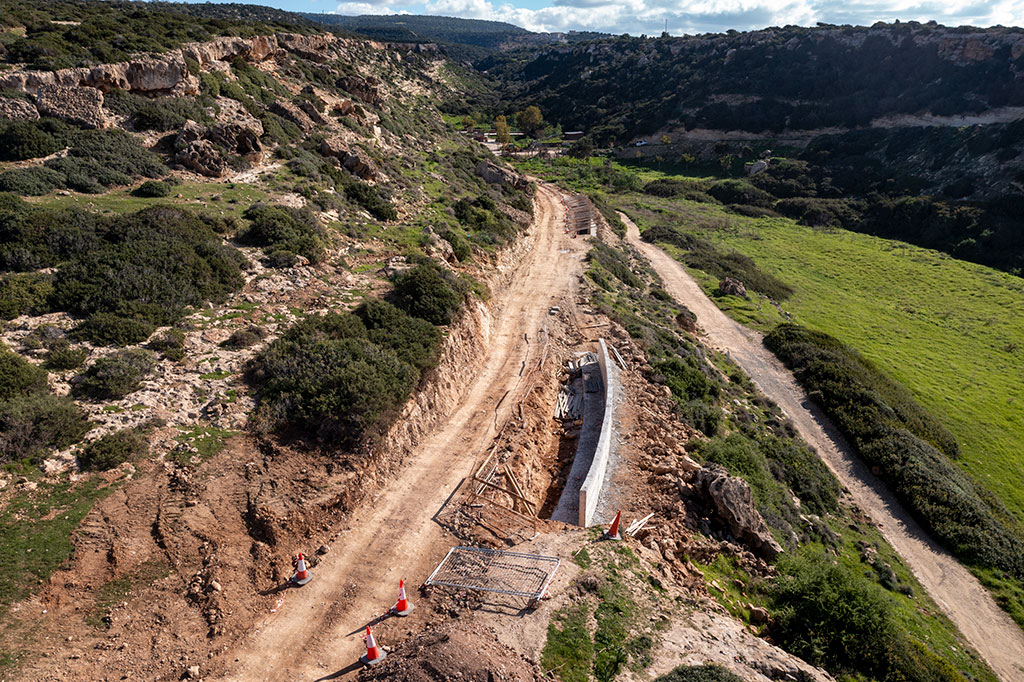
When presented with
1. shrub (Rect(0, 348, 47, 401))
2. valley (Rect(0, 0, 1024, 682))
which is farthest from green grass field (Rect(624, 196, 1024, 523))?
shrub (Rect(0, 348, 47, 401))

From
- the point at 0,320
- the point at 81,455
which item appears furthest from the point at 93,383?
the point at 0,320

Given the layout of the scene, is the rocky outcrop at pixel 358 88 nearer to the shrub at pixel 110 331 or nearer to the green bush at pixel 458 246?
the green bush at pixel 458 246

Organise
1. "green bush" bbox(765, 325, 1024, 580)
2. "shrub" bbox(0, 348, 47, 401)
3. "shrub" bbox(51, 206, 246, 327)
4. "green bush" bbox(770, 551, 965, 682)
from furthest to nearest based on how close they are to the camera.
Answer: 1. "green bush" bbox(765, 325, 1024, 580)
2. "shrub" bbox(51, 206, 246, 327)
3. "shrub" bbox(0, 348, 47, 401)
4. "green bush" bbox(770, 551, 965, 682)

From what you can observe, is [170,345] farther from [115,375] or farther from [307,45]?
[307,45]

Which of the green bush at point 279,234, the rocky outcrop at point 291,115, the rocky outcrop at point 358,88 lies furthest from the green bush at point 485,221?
the rocky outcrop at point 358,88

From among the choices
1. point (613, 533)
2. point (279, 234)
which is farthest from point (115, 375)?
point (613, 533)

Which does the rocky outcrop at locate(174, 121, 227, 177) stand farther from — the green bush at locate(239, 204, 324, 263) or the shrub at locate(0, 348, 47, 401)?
the shrub at locate(0, 348, 47, 401)
